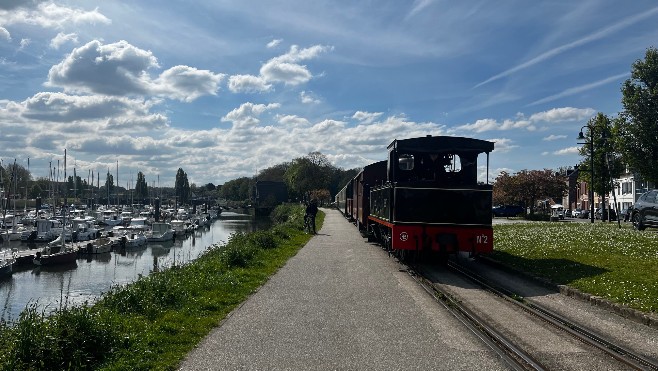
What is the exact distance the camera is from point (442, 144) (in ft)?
55.1

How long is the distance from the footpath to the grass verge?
36 cm

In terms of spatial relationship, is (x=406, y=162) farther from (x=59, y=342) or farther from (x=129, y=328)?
(x=59, y=342)

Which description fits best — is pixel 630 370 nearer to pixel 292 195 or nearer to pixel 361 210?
pixel 361 210

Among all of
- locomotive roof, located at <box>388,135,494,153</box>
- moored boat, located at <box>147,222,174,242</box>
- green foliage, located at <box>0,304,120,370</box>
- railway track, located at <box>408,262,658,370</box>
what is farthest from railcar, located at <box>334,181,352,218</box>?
green foliage, located at <box>0,304,120,370</box>

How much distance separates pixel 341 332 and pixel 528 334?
279cm

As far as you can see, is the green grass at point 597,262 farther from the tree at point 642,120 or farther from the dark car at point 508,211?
the dark car at point 508,211

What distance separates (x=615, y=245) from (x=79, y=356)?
1674 cm

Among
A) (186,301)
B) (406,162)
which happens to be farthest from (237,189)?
(186,301)

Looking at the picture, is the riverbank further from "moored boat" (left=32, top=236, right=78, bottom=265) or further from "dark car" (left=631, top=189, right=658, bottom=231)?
"moored boat" (left=32, top=236, right=78, bottom=265)

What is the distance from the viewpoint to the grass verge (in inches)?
261

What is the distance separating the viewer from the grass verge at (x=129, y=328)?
261 inches

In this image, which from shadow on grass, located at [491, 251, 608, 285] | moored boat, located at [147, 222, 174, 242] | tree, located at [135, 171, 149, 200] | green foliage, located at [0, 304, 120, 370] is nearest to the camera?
green foliage, located at [0, 304, 120, 370]

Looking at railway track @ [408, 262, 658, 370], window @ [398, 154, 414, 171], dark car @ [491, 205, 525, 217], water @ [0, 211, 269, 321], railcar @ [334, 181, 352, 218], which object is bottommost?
water @ [0, 211, 269, 321]

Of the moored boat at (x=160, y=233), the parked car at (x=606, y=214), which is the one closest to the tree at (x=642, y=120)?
the parked car at (x=606, y=214)
